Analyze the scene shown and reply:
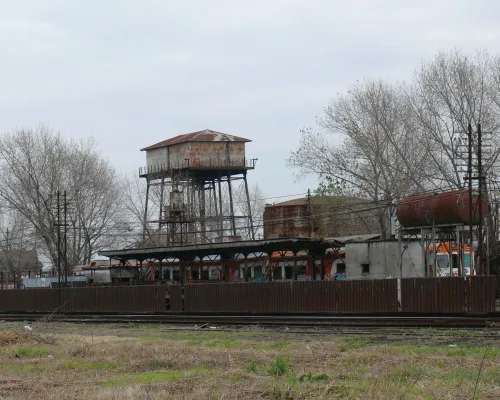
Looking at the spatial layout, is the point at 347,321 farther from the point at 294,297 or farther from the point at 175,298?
the point at 175,298

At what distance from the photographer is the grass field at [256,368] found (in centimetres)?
1137

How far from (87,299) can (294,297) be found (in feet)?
39.9

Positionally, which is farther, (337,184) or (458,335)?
(337,184)

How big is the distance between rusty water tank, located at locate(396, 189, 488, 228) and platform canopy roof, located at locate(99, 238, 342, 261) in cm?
454

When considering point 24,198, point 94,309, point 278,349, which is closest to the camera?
point 278,349

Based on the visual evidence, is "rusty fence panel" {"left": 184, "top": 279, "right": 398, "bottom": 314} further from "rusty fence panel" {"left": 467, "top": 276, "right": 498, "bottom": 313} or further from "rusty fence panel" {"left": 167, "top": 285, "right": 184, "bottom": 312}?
"rusty fence panel" {"left": 467, "top": 276, "right": 498, "bottom": 313}

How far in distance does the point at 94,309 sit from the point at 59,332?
12.8 m

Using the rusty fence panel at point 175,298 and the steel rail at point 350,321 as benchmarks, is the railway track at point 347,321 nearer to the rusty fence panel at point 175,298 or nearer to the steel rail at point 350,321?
the steel rail at point 350,321

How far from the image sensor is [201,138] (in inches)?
2603

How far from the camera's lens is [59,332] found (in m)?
27.1

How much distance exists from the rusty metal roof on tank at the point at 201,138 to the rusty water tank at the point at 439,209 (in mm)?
29863

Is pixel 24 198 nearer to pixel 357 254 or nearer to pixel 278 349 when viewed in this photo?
pixel 357 254

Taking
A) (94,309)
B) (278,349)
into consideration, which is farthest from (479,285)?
(94,309)

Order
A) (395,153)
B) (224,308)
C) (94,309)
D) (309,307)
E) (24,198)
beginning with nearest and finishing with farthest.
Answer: (309,307) → (224,308) → (94,309) → (395,153) → (24,198)
